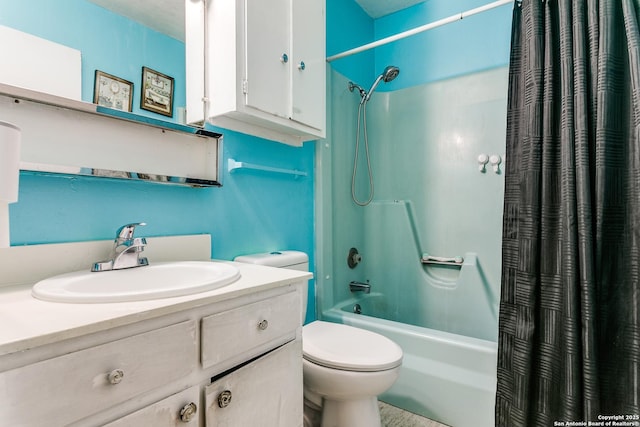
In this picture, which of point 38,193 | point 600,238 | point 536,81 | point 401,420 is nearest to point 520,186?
point 600,238

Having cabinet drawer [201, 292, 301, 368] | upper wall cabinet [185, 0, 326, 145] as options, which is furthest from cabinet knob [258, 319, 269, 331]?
upper wall cabinet [185, 0, 326, 145]

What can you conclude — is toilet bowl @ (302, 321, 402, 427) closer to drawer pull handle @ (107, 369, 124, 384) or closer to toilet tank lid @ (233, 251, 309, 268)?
toilet tank lid @ (233, 251, 309, 268)

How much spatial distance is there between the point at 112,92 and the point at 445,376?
172 cm

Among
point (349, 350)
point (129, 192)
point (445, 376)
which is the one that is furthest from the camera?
point (445, 376)

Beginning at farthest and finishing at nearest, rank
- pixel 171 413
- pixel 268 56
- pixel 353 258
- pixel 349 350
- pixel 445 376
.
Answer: pixel 353 258 < pixel 445 376 < pixel 268 56 < pixel 349 350 < pixel 171 413

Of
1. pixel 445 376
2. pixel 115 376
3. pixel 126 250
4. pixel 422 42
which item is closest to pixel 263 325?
pixel 115 376

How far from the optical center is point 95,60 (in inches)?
37.6

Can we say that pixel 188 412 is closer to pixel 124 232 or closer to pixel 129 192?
pixel 124 232

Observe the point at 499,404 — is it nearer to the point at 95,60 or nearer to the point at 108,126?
the point at 108,126

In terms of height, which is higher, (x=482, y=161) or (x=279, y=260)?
(x=482, y=161)

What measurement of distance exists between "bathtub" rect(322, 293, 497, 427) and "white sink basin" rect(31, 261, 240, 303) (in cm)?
100

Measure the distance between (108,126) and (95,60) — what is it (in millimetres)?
195

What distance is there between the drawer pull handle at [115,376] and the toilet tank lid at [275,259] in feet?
2.47

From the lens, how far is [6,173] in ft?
1.79
